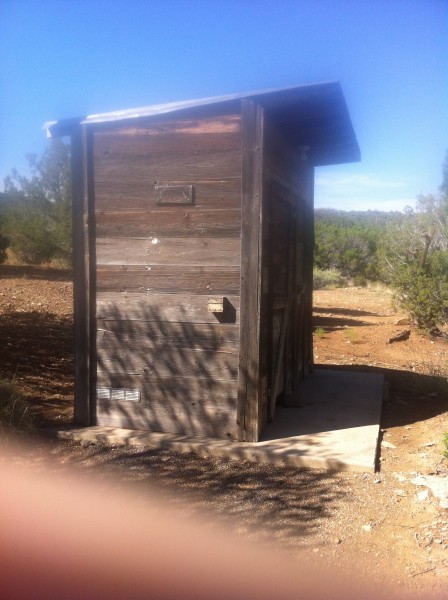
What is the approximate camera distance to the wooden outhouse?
552 centimetres

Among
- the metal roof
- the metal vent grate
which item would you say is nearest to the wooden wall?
the metal vent grate

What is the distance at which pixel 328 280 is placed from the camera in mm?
31031

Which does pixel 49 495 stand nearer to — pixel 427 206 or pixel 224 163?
pixel 224 163

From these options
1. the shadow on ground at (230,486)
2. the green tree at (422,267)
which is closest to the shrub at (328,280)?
the green tree at (422,267)

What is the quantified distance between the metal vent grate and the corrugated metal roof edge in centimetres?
268

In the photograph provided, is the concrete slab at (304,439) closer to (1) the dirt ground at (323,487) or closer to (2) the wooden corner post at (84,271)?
(1) the dirt ground at (323,487)

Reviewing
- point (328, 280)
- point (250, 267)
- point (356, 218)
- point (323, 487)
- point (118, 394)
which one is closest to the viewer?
point (323, 487)

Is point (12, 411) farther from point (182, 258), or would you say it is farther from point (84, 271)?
point (182, 258)

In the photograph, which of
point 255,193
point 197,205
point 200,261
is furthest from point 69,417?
point 255,193

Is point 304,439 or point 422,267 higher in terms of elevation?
point 422,267

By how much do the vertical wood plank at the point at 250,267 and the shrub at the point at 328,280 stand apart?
81.4 feet

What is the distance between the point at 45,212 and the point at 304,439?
63.0 feet

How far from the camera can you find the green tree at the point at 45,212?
22.0 metres

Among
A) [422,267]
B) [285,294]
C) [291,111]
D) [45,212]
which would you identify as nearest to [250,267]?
[285,294]
